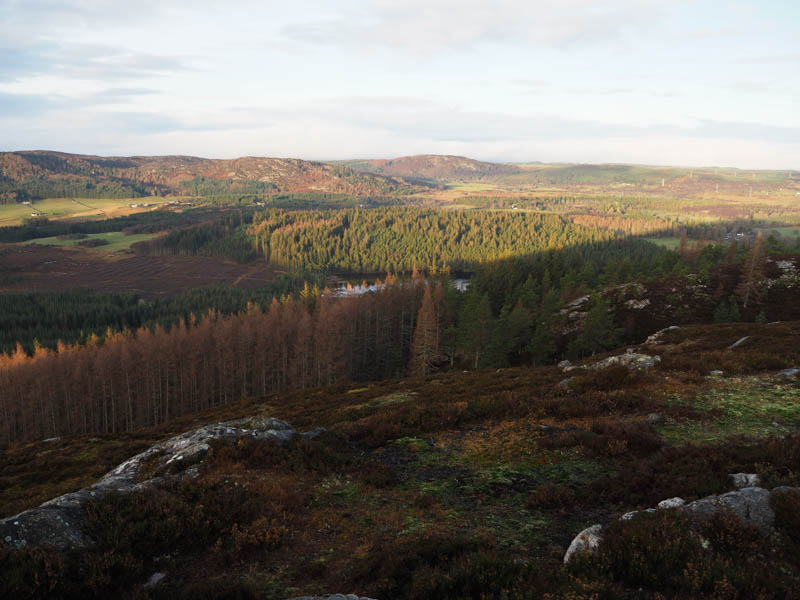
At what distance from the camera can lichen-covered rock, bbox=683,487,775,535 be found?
877cm

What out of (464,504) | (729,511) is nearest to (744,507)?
(729,511)

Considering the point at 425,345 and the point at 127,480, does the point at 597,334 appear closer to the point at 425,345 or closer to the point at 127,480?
the point at 425,345

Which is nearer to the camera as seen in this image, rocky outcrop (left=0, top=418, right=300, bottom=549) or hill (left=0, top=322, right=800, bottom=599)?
hill (left=0, top=322, right=800, bottom=599)

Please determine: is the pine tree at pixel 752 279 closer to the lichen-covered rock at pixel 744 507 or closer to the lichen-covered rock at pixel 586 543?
the lichen-covered rock at pixel 744 507

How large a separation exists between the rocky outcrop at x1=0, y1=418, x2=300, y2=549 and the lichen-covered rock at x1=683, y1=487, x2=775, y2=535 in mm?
14374

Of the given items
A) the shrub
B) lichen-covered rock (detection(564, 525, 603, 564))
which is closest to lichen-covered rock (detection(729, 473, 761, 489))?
the shrub

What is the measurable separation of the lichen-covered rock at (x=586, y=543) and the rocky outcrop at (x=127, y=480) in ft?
36.9

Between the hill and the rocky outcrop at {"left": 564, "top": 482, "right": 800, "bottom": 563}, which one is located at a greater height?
the rocky outcrop at {"left": 564, "top": 482, "right": 800, "bottom": 563}

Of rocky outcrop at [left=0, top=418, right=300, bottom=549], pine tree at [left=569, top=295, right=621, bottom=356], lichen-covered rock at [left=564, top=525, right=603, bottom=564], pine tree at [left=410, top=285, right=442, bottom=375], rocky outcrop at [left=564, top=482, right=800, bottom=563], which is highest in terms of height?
rocky outcrop at [left=564, top=482, right=800, bottom=563]

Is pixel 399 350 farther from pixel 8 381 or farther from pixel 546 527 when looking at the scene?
pixel 546 527

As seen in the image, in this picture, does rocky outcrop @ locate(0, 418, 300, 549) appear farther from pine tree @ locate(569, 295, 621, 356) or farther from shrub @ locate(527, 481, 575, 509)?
pine tree @ locate(569, 295, 621, 356)

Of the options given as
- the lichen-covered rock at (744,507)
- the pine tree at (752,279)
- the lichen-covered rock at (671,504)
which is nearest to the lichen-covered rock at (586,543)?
the lichen-covered rock at (671,504)

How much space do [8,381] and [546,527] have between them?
9201 centimetres

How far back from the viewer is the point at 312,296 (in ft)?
401
